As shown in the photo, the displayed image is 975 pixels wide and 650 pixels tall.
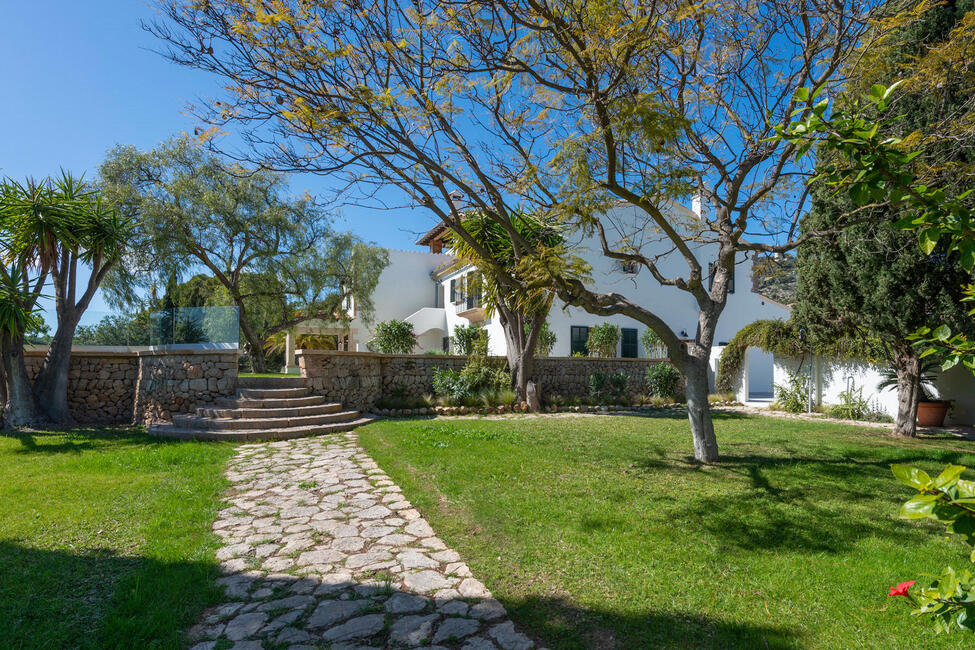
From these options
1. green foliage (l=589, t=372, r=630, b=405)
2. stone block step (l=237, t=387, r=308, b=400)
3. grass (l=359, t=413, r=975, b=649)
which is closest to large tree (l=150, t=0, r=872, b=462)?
grass (l=359, t=413, r=975, b=649)

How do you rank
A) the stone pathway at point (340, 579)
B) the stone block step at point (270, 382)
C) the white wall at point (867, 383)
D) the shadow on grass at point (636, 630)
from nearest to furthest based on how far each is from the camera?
the shadow on grass at point (636, 630) < the stone pathway at point (340, 579) < the stone block step at point (270, 382) < the white wall at point (867, 383)

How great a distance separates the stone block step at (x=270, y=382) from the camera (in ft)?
38.0

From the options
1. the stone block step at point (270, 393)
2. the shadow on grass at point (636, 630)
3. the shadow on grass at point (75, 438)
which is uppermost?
the stone block step at point (270, 393)

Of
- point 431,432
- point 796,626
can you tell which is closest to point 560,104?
point 431,432

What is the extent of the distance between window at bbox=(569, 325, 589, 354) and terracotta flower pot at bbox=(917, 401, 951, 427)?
1126 centimetres

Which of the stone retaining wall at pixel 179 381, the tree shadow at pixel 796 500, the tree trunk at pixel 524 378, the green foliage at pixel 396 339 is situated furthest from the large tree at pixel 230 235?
the tree shadow at pixel 796 500

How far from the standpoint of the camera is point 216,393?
11.2 m

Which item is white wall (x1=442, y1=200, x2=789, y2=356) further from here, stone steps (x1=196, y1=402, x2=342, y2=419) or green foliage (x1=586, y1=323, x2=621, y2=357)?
stone steps (x1=196, y1=402, x2=342, y2=419)

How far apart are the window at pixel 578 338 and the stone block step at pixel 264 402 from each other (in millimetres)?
12375

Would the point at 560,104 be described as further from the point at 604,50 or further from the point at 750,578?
the point at 750,578

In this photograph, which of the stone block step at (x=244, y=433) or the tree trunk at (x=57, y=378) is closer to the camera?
the stone block step at (x=244, y=433)

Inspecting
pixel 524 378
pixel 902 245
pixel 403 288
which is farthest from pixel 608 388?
pixel 403 288

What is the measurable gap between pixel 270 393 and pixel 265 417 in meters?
0.99

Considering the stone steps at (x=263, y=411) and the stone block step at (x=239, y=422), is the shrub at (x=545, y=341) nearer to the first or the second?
the stone steps at (x=263, y=411)
